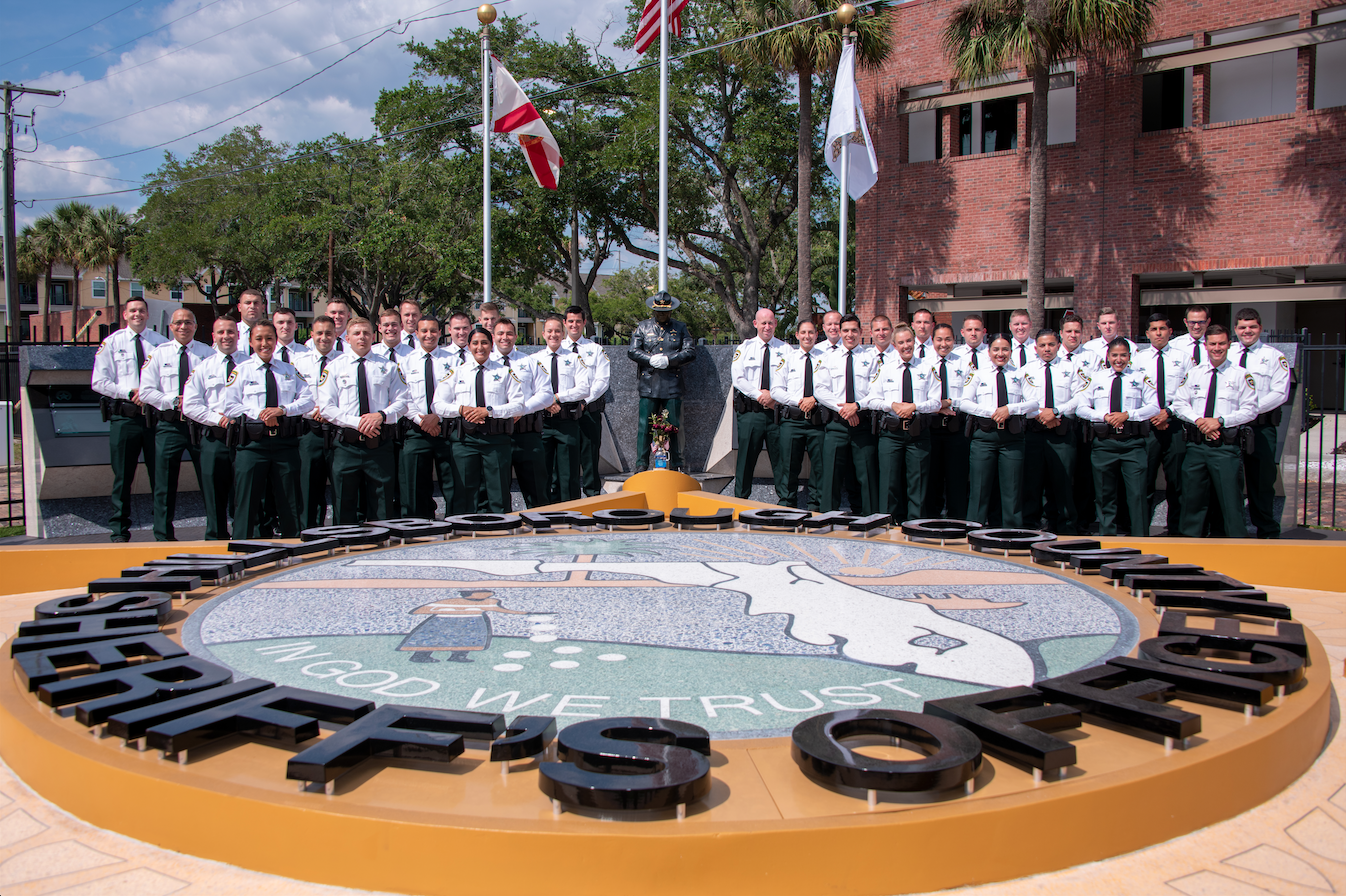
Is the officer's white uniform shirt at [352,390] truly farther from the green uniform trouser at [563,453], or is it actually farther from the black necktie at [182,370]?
the green uniform trouser at [563,453]

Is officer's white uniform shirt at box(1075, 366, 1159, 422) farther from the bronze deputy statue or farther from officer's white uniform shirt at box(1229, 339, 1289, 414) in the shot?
the bronze deputy statue

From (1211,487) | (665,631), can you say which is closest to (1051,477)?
(1211,487)

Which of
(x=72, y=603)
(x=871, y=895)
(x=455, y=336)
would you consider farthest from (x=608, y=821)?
(x=455, y=336)

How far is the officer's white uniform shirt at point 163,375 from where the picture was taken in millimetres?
7570

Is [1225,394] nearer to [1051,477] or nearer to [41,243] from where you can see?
[1051,477]

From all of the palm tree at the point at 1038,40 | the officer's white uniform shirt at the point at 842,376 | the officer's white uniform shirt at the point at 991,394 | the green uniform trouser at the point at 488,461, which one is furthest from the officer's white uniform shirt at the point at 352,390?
the palm tree at the point at 1038,40

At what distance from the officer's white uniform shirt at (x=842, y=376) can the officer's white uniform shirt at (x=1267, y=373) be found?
2827mm

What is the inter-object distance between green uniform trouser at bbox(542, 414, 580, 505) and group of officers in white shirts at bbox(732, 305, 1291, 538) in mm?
1798

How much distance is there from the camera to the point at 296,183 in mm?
32906

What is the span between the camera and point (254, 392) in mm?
7332

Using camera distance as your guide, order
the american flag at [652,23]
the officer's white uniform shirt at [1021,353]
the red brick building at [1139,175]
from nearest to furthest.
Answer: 1. the officer's white uniform shirt at [1021,353]
2. the american flag at [652,23]
3. the red brick building at [1139,175]

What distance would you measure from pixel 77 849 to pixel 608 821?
148cm

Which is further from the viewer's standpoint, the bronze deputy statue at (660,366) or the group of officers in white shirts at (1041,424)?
the bronze deputy statue at (660,366)

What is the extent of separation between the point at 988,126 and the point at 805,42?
436 centimetres
